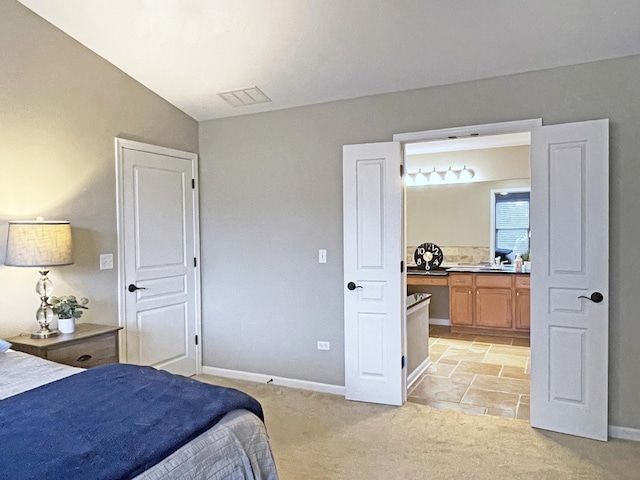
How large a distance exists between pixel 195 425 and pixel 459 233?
580 cm

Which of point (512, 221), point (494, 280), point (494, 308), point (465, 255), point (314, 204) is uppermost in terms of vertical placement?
point (314, 204)

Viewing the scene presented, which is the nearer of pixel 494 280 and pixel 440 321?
pixel 494 280

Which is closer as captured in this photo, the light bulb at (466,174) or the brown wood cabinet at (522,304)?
the brown wood cabinet at (522,304)

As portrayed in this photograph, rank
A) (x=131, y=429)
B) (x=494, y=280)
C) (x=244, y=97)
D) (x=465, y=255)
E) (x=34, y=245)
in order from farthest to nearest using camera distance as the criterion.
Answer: (x=465, y=255), (x=494, y=280), (x=244, y=97), (x=34, y=245), (x=131, y=429)

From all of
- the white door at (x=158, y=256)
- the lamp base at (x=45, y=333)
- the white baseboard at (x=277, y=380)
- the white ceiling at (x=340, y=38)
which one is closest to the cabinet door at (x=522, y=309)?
the white baseboard at (x=277, y=380)

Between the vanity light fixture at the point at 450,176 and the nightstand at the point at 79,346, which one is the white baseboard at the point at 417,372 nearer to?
the nightstand at the point at 79,346

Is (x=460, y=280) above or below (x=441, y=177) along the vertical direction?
below

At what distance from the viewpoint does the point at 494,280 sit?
231 inches

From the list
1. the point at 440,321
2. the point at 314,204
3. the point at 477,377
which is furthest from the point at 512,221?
the point at 314,204

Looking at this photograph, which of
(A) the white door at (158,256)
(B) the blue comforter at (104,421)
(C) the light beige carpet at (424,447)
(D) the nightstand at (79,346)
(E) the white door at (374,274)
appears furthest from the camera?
(A) the white door at (158,256)

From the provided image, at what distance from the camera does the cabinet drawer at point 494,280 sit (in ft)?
19.1

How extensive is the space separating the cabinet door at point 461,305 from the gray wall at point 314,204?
2.75 m

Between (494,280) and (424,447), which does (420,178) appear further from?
(424,447)

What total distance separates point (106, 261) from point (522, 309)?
4.77 metres
